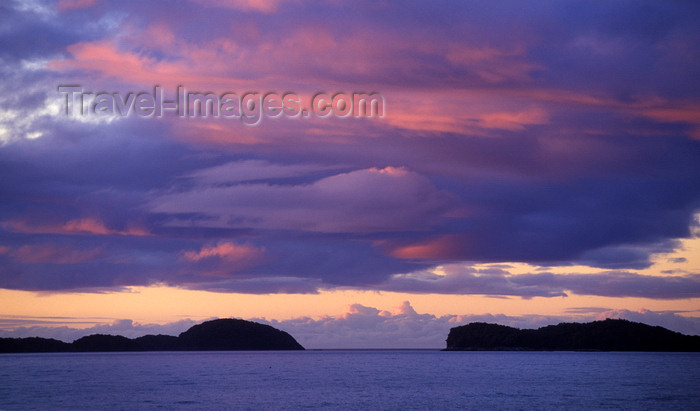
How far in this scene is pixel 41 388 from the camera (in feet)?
444

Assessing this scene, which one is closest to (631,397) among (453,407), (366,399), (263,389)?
(453,407)

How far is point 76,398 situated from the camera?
114 metres

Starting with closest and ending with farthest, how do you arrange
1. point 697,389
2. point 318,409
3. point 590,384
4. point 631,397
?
point 318,409
point 631,397
point 697,389
point 590,384

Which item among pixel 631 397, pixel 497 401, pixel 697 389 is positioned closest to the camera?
pixel 497 401

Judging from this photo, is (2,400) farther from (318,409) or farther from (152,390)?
(318,409)

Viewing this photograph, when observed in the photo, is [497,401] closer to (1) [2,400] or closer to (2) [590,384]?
(2) [590,384]

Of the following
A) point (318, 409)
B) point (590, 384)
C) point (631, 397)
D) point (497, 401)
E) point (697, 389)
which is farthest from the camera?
point (590, 384)

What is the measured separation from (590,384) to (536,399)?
4205 cm

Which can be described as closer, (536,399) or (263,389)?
(536,399)

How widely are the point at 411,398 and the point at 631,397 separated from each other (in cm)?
3676

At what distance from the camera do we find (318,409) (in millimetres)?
96625

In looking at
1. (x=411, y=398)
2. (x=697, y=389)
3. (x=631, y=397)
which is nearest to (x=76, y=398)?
(x=411, y=398)

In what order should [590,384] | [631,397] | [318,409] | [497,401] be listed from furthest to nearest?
1. [590,384]
2. [631,397]
3. [497,401]
4. [318,409]

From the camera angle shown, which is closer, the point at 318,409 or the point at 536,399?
the point at 318,409
